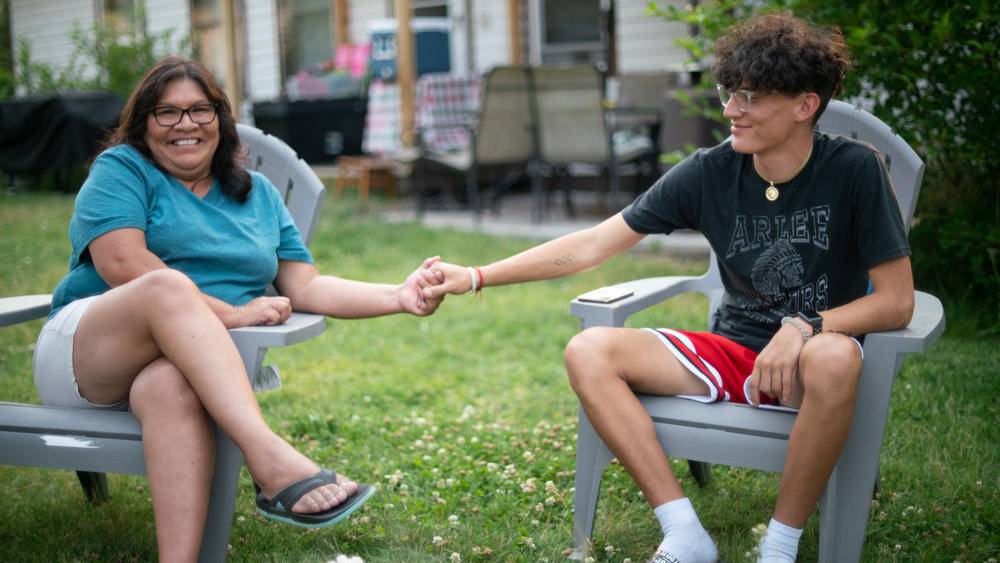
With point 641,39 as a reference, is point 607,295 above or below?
below

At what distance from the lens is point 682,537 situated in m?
1.86

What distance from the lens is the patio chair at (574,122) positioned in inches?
251

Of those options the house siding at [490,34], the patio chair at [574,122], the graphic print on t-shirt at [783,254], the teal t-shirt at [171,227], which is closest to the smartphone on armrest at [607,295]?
the graphic print on t-shirt at [783,254]

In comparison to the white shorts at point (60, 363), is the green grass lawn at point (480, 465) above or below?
below

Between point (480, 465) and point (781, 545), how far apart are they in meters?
1.15

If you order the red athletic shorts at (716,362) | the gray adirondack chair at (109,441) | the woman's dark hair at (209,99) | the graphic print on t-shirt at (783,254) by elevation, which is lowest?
the gray adirondack chair at (109,441)

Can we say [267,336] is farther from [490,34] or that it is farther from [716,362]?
[490,34]

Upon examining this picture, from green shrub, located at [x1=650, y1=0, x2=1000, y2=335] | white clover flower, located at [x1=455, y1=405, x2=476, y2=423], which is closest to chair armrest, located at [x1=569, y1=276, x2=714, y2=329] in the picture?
white clover flower, located at [x1=455, y1=405, x2=476, y2=423]

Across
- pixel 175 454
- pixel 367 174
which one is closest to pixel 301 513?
pixel 175 454

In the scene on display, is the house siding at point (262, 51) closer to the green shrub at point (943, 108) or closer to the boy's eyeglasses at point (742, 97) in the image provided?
the green shrub at point (943, 108)

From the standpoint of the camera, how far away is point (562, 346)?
4.09 meters

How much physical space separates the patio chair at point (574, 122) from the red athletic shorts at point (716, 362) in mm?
4472

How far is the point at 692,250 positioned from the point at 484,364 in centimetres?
230

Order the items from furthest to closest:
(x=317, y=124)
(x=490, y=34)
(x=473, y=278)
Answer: (x=490, y=34) → (x=317, y=124) → (x=473, y=278)
